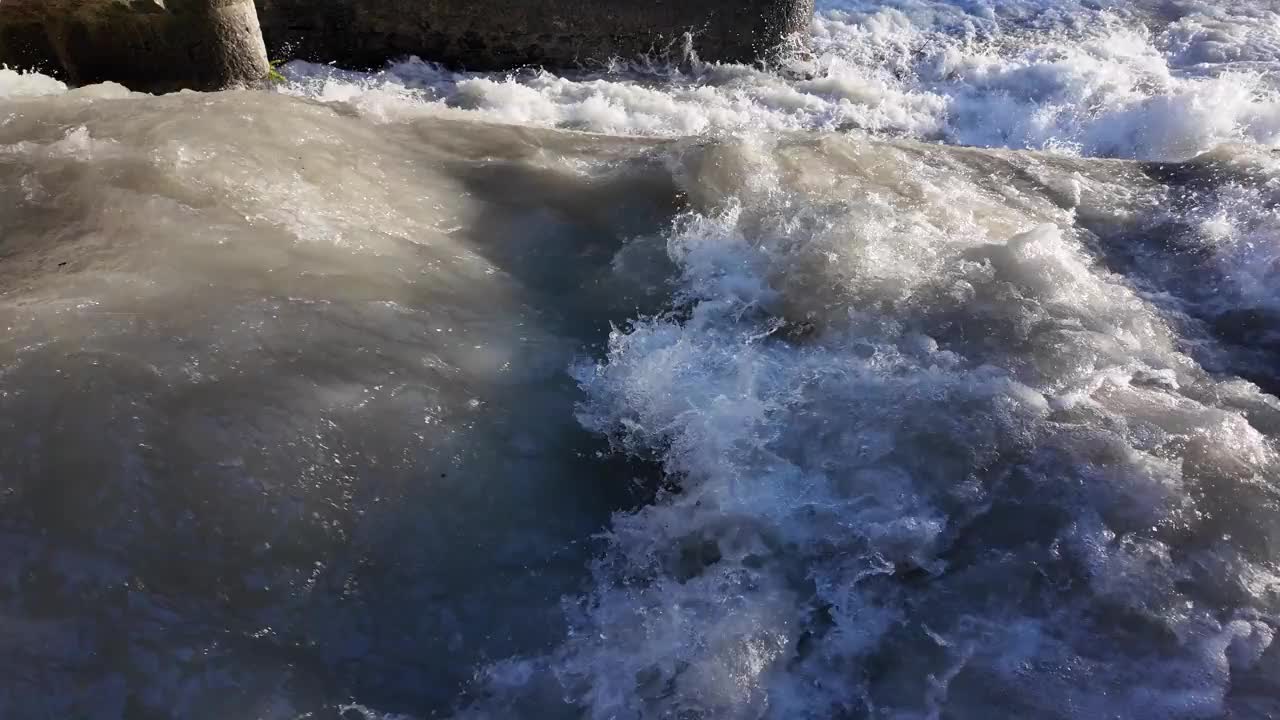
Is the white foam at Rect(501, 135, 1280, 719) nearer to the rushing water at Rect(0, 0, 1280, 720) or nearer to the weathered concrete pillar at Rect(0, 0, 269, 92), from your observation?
the rushing water at Rect(0, 0, 1280, 720)

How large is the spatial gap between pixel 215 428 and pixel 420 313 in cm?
91

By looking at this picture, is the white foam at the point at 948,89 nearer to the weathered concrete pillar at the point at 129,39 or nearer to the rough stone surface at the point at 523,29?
the rough stone surface at the point at 523,29

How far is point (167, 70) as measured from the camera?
5.78 m

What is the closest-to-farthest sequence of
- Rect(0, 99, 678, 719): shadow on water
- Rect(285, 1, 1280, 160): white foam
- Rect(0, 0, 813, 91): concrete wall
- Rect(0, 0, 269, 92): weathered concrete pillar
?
Rect(0, 99, 678, 719): shadow on water → Rect(0, 0, 269, 92): weathered concrete pillar → Rect(285, 1, 1280, 160): white foam → Rect(0, 0, 813, 91): concrete wall

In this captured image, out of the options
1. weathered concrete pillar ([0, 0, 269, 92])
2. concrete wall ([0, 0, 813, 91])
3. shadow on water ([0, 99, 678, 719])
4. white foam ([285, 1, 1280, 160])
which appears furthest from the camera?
concrete wall ([0, 0, 813, 91])

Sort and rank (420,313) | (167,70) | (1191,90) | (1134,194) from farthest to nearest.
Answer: (1191,90) → (167,70) → (1134,194) → (420,313)

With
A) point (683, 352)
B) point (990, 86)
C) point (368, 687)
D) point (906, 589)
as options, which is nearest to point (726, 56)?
point (990, 86)

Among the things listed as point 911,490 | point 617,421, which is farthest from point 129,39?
point 911,490

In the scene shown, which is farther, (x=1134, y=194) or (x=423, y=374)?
(x=1134, y=194)

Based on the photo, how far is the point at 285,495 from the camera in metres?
2.85

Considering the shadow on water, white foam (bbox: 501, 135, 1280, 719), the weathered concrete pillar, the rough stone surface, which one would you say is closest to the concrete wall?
the rough stone surface

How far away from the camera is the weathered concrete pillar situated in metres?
5.61

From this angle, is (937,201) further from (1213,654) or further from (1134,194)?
(1213,654)

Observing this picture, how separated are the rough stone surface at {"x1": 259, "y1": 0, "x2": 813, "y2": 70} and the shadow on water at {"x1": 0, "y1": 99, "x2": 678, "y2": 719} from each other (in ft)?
12.9
